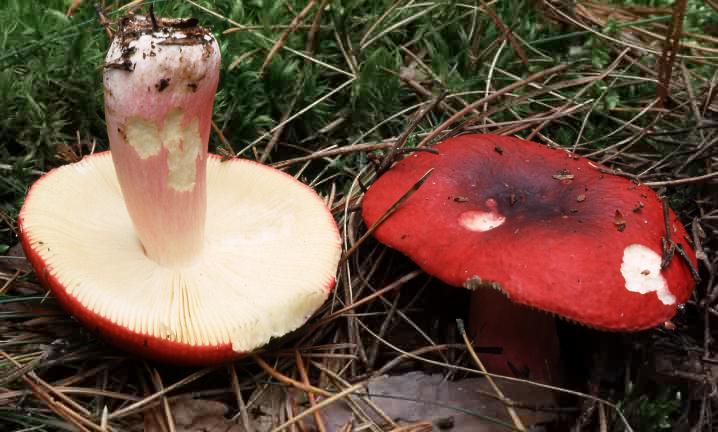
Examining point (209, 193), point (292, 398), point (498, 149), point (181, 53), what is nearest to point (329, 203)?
point (209, 193)

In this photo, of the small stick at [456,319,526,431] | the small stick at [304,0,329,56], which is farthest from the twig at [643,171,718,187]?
the small stick at [304,0,329,56]

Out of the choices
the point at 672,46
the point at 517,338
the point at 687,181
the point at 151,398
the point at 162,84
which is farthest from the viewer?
the point at 672,46

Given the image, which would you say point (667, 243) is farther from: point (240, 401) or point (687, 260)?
point (240, 401)

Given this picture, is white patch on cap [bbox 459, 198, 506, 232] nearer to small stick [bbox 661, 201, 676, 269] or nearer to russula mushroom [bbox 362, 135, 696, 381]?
russula mushroom [bbox 362, 135, 696, 381]

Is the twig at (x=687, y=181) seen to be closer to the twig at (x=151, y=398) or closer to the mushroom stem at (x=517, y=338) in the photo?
the mushroom stem at (x=517, y=338)

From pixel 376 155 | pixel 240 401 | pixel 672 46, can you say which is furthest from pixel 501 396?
pixel 672 46

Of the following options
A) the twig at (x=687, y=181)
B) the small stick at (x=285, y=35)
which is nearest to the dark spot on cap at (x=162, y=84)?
the small stick at (x=285, y=35)
